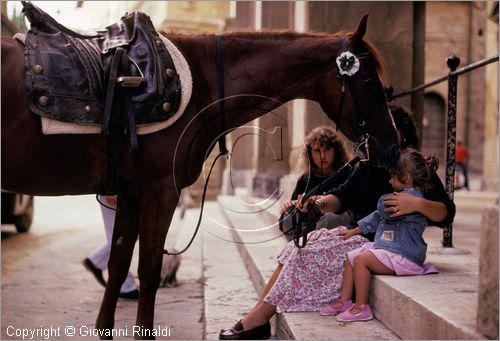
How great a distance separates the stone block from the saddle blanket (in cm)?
144

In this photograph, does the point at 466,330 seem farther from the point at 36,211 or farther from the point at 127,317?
the point at 36,211

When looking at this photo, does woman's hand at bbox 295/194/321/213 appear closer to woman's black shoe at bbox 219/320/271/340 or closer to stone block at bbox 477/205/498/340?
woman's black shoe at bbox 219/320/271/340

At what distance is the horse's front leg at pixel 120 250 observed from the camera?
322cm

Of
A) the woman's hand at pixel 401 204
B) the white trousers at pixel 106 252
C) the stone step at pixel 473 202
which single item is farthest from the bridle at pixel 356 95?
the stone step at pixel 473 202

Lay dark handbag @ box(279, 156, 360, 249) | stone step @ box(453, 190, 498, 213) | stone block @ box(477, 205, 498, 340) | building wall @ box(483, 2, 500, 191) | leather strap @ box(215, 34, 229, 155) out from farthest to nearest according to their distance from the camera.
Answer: building wall @ box(483, 2, 500, 191), stone step @ box(453, 190, 498, 213), dark handbag @ box(279, 156, 360, 249), leather strap @ box(215, 34, 229, 155), stone block @ box(477, 205, 498, 340)

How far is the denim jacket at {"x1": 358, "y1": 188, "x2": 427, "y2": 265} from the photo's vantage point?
3201 mm

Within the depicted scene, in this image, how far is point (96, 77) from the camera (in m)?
Answer: 2.82

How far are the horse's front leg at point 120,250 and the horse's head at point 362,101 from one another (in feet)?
3.55

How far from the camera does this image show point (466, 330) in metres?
2.12

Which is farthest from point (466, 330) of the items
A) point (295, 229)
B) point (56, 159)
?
point (56, 159)

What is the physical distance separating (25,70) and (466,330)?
6.42 feet

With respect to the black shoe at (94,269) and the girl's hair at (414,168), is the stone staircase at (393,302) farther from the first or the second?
the black shoe at (94,269)

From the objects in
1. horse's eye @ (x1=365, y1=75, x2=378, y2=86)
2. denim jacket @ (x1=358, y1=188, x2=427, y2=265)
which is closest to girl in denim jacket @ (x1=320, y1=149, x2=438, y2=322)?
denim jacket @ (x1=358, y1=188, x2=427, y2=265)

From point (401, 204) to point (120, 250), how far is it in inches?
54.8
